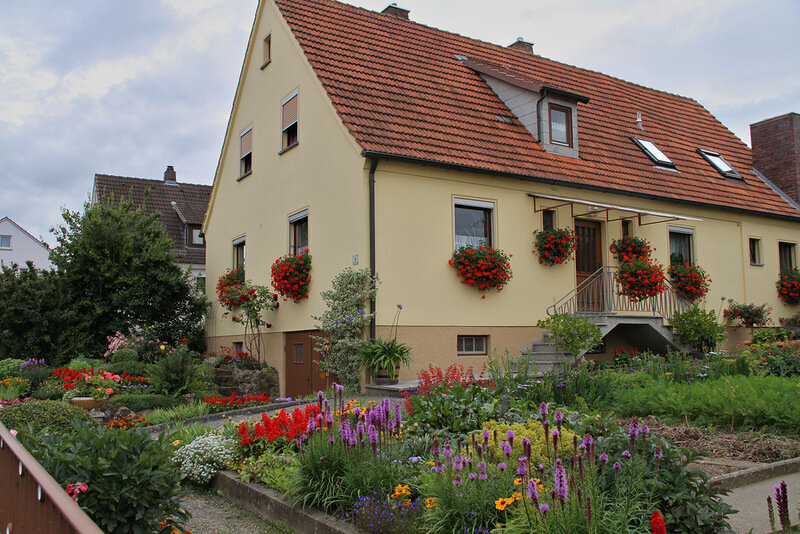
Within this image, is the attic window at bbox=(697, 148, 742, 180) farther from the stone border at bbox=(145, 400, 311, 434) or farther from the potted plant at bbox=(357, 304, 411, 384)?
the stone border at bbox=(145, 400, 311, 434)

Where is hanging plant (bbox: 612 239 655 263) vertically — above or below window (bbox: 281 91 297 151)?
below

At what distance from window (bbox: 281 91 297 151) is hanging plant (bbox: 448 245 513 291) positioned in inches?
192

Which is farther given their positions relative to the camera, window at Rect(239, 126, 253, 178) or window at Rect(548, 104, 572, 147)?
window at Rect(239, 126, 253, 178)

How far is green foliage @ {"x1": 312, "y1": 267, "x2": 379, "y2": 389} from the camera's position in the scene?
12.1 m

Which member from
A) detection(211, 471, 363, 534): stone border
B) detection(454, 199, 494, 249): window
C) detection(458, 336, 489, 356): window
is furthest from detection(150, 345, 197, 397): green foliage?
detection(211, 471, 363, 534): stone border

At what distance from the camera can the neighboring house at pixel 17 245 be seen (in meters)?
53.7

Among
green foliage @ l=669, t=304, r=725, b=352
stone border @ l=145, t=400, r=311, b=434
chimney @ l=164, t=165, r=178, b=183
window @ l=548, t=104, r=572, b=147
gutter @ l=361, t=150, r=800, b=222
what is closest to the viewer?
stone border @ l=145, t=400, r=311, b=434

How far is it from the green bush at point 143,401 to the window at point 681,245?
1155cm

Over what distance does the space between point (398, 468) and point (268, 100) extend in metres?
13.3

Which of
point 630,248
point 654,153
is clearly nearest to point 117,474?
point 630,248

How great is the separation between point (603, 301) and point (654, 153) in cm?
511

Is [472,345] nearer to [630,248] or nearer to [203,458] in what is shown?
[630,248]

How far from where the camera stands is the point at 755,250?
18266 mm

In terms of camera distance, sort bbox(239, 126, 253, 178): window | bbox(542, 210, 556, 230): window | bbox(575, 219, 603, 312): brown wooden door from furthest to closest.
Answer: bbox(239, 126, 253, 178): window
bbox(575, 219, 603, 312): brown wooden door
bbox(542, 210, 556, 230): window
